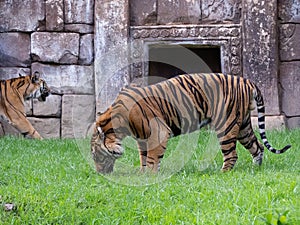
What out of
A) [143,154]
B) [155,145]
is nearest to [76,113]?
[143,154]

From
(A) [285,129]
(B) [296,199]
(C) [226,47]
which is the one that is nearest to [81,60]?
(C) [226,47]

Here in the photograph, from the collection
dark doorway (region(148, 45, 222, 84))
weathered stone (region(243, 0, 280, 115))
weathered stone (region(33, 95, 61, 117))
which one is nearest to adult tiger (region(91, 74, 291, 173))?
weathered stone (region(243, 0, 280, 115))

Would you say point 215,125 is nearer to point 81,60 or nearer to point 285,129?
point 285,129

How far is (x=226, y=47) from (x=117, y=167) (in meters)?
3.77

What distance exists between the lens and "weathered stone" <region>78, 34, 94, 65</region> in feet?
33.2

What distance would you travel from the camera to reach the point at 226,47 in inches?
391

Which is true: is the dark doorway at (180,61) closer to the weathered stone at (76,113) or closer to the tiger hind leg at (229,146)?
the weathered stone at (76,113)

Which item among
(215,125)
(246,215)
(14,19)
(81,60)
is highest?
(14,19)

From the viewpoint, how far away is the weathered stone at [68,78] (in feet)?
33.2

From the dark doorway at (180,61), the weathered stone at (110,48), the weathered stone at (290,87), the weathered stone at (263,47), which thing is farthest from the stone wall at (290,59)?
the weathered stone at (110,48)

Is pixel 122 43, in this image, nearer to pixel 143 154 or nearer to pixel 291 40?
pixel 291 40

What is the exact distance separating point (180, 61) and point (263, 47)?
6.94 ft

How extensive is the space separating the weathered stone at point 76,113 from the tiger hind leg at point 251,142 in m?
3.70

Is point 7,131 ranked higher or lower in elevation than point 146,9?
lower
